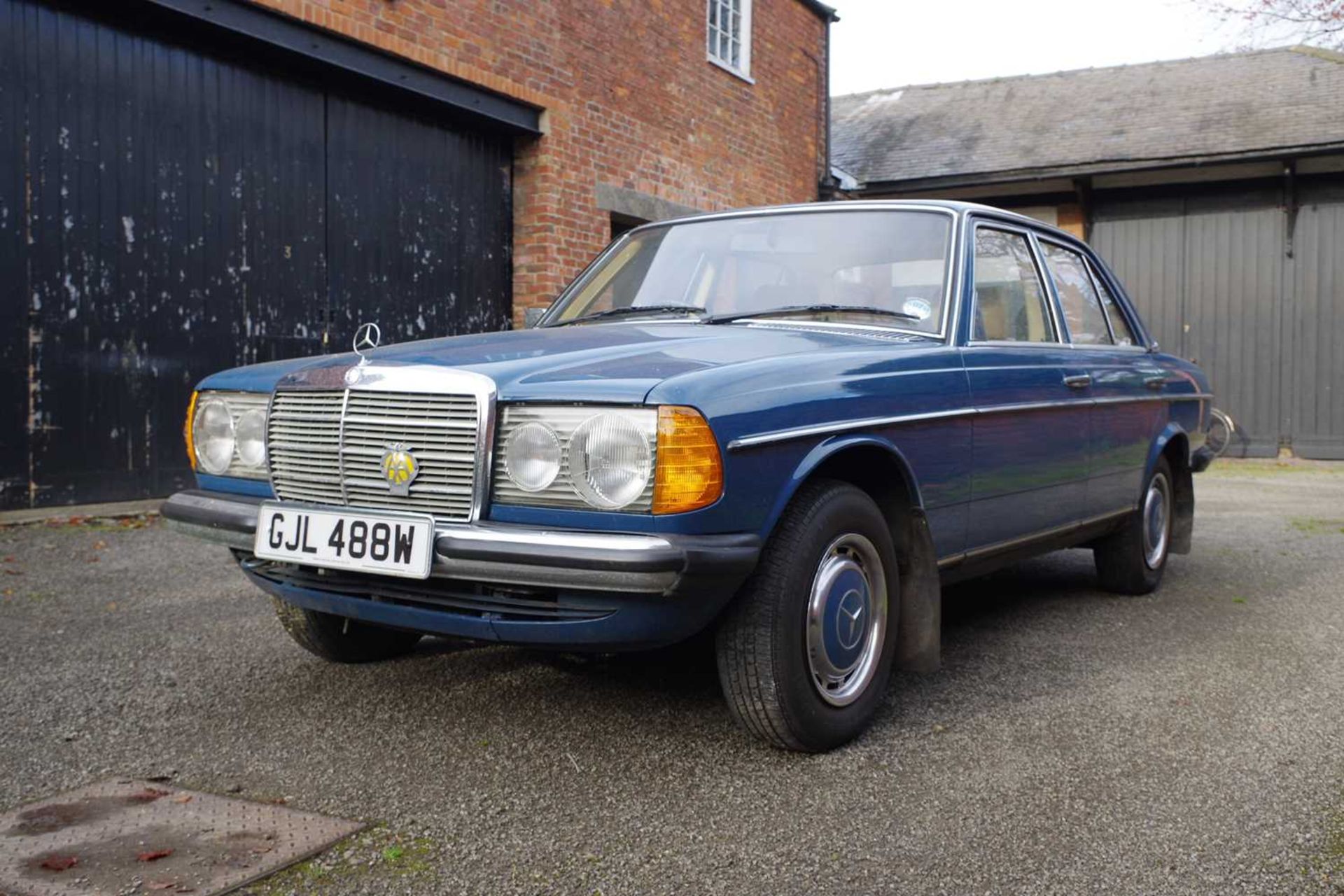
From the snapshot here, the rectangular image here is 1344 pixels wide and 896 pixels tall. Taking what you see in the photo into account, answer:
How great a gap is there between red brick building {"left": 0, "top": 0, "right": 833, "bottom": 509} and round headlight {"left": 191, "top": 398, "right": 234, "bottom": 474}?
3412 mm

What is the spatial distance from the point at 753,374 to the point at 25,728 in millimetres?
2188

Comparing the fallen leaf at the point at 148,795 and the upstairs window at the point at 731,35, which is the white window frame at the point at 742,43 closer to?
the upstairs window at the point at 731,35

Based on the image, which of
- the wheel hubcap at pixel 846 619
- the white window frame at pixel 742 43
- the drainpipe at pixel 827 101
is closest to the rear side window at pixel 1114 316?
the wheel hubcap at pixel 846 619

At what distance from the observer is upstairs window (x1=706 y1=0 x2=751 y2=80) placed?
1238 centimetres

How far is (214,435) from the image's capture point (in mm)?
3434

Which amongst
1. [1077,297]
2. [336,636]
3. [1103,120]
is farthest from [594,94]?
[1103,120]

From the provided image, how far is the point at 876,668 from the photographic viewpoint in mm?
3188

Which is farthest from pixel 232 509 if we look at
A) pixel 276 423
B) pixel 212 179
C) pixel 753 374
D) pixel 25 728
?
pixel 212 179

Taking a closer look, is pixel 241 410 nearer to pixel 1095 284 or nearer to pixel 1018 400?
pixel 1018 400

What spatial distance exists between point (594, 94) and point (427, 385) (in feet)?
25.9

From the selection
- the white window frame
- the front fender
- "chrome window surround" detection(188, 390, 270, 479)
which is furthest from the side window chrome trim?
the white window frame

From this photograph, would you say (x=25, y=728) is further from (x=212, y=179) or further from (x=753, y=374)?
(x=212, y=179)

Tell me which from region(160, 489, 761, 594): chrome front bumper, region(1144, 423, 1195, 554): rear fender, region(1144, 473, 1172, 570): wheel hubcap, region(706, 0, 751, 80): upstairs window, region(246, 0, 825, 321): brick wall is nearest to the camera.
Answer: region(160, 489, 761, 594): chrome front bumper

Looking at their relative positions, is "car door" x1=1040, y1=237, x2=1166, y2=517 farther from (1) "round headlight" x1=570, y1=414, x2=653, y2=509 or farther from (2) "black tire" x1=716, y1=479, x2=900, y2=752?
(1) "round headlight" x1=570, y1=414, x2=653, y2=509
